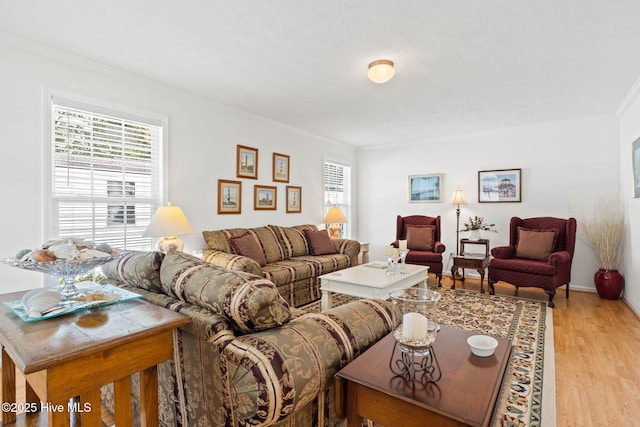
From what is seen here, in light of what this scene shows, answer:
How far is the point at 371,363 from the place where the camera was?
1326 mm

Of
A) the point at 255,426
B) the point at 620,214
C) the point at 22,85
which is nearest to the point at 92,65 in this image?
the point at 22,85

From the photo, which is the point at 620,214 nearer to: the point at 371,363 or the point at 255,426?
the point at 371,363

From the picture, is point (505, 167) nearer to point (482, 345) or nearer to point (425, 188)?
point (425, 188)

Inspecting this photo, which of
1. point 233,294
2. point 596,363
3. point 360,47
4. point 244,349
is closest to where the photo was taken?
point 244,349

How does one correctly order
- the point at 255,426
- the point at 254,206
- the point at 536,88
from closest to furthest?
the point at 255,426, the point at 536,88, the point at 254,206

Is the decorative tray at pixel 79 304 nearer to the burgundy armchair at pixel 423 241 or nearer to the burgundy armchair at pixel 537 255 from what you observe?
the burgundy armchair at pixel 423 241

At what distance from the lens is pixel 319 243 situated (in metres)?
4.83

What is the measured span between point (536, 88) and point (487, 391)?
3.61 meters

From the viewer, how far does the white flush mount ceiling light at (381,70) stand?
9.64 feet

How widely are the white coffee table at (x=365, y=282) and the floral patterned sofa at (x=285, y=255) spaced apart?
0.57 metres

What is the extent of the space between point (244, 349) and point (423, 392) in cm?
63

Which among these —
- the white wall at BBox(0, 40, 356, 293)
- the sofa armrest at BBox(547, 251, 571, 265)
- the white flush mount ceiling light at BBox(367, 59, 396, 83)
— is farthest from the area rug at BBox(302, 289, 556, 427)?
the white flush mount ceiling light at BBox(367, 59, 396, 83)

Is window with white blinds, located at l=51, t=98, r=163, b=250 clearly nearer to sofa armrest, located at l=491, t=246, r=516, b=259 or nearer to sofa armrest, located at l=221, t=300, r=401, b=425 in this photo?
sofa armrest, located at l=221, t=300, r=401, b=425

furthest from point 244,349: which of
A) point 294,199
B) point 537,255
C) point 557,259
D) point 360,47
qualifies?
→ point 537,255
